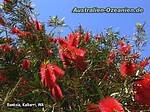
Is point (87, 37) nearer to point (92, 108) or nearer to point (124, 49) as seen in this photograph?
point (124, 49)

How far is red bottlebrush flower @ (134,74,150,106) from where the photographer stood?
5.40 ft

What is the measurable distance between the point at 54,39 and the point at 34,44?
28 centimetres

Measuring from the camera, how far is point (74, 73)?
5.93 ft

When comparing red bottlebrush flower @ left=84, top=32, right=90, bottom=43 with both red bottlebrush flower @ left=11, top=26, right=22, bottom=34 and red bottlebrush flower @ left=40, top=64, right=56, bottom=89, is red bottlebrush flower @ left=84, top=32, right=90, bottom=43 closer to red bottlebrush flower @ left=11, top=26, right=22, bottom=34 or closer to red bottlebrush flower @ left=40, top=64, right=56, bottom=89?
red bottlebrush flower @ left=11, top=26, right=22, bottom=34

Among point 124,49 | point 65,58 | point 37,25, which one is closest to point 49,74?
point 65,58

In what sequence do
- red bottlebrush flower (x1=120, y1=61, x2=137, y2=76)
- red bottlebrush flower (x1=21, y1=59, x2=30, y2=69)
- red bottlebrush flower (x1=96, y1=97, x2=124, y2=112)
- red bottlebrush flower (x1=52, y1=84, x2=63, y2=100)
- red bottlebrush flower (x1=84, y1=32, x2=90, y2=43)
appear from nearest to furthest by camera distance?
red bottlebrush flower (x1=96, y1=97, x2=124, y2=112), red bottlebrush flower (x1=52, y1=84, x2=63, y2=100), red bottlebrush flower (x1=120, y1=61, x2=137, y2=76), red bottlebrush flower (x1=21, y1=59, x2=30, y2=69), red bottlebrush flower (x1=84, y1=32, x2=90, y2=43)

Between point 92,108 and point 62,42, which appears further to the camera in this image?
point 62,42

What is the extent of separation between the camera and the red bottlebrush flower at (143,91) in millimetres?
1646

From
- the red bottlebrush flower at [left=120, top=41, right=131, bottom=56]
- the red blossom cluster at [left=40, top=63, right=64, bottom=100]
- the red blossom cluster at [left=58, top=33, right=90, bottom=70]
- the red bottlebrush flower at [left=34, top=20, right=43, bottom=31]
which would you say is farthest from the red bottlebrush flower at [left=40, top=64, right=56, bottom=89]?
the red bottlebrush flower at [left=120, top=41, right=131, bottom=56]

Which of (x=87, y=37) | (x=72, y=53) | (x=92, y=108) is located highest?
(x=87, y=37)

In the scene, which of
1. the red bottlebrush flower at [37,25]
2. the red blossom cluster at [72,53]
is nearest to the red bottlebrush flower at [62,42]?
the red blossom cluster at [72,53]

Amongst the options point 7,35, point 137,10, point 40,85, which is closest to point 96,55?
point 40,85

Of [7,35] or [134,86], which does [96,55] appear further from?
[7,35]

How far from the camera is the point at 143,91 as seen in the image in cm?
166
